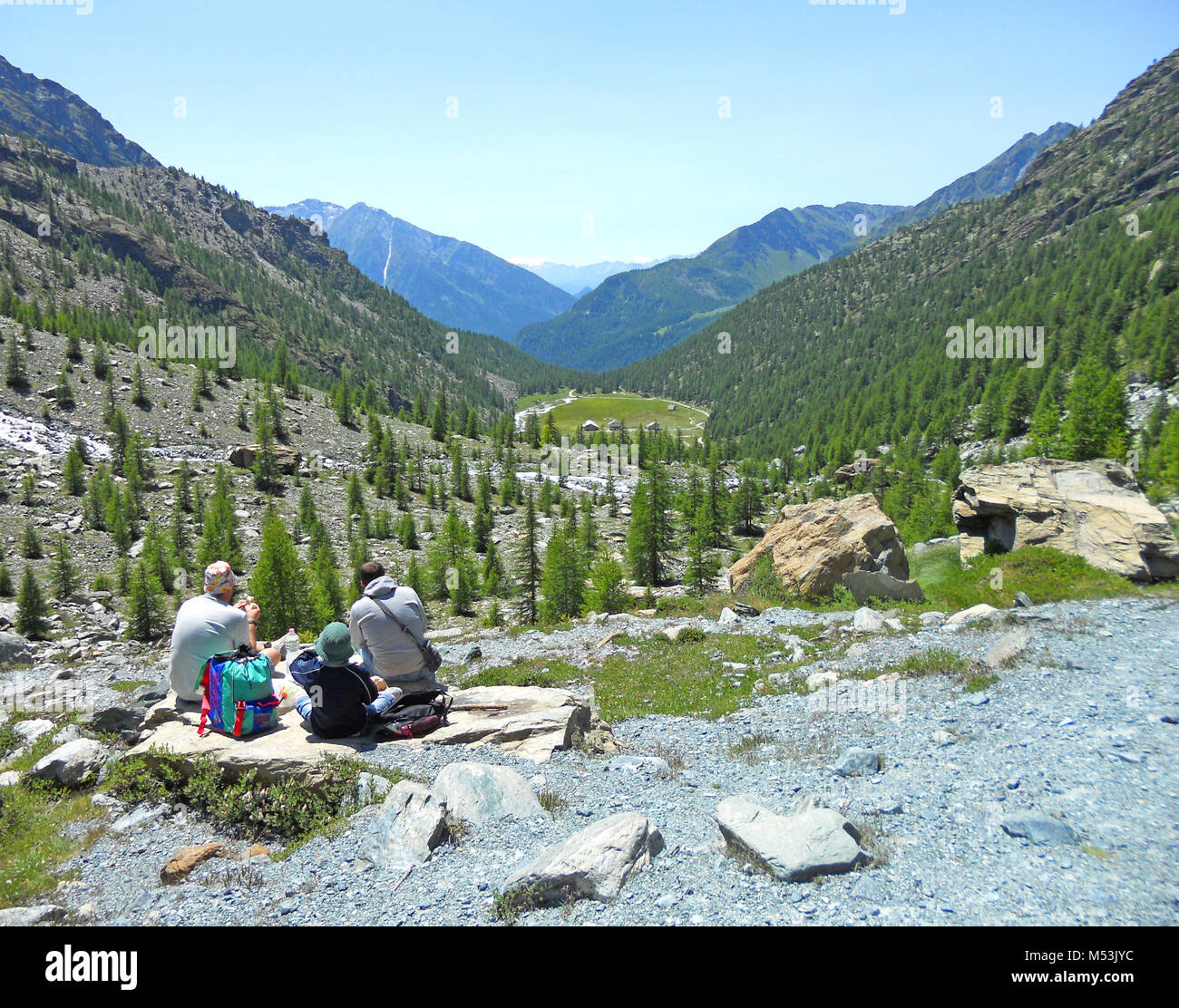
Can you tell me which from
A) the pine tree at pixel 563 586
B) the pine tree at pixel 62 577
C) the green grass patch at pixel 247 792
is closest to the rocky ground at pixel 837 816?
the green grass patch at pixel 247 792

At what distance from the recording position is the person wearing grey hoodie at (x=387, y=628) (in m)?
9.86

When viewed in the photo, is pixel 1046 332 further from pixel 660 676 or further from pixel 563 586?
pixel 660 676

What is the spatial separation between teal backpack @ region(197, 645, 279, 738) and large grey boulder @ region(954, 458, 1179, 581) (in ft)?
74.8

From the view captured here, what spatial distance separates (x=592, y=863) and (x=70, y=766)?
30.2 feet

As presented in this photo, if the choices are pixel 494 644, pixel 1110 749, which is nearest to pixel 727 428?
pixel 494 644

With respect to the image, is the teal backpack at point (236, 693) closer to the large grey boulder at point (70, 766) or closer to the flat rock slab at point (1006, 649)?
the large grey boulder at point (70, 766)

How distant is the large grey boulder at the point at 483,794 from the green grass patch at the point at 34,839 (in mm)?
4519

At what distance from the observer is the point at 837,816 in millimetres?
A: 6367

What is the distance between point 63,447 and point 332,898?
252 feet

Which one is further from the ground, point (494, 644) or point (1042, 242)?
point (1042, 242)

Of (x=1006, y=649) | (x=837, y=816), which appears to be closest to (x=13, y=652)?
(x=837, y=816)
